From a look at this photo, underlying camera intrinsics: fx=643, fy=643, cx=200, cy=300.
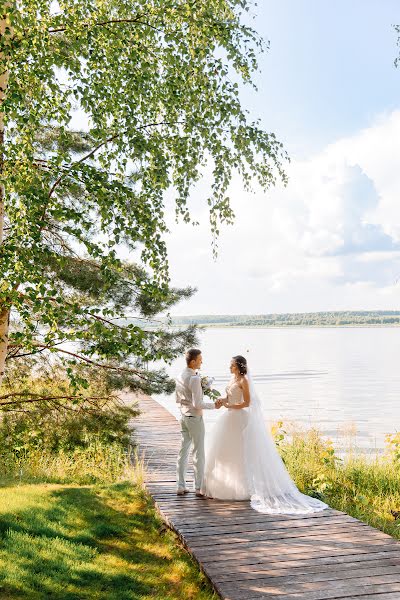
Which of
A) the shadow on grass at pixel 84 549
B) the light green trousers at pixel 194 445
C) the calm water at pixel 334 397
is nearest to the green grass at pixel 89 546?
the shadow on grass at pixel 84 549

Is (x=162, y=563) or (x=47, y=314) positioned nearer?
(x=47, y=314)

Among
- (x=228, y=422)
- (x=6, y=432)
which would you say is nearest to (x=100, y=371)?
(x=6, y=432)

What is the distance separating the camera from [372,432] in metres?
23.3

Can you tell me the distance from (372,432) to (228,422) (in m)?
15.5

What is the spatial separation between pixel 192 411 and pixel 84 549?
2.54 m

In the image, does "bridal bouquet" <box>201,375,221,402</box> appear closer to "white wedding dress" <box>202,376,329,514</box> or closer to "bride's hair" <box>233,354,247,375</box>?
"white wedding dress" <box>202,376,329,514</box>

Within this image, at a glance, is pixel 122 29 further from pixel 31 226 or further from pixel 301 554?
pixel 301 554

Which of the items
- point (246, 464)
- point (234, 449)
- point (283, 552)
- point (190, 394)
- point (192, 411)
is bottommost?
point (283, 552)

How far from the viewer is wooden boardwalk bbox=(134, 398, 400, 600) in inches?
230

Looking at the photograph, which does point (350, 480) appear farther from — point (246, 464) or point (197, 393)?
point (197, 393)

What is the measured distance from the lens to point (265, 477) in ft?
29.1

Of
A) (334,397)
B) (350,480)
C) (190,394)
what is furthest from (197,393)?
(334,397)

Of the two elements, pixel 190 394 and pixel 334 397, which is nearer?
pixel 190 394

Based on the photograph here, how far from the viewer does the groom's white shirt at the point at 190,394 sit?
9055 millimetres
